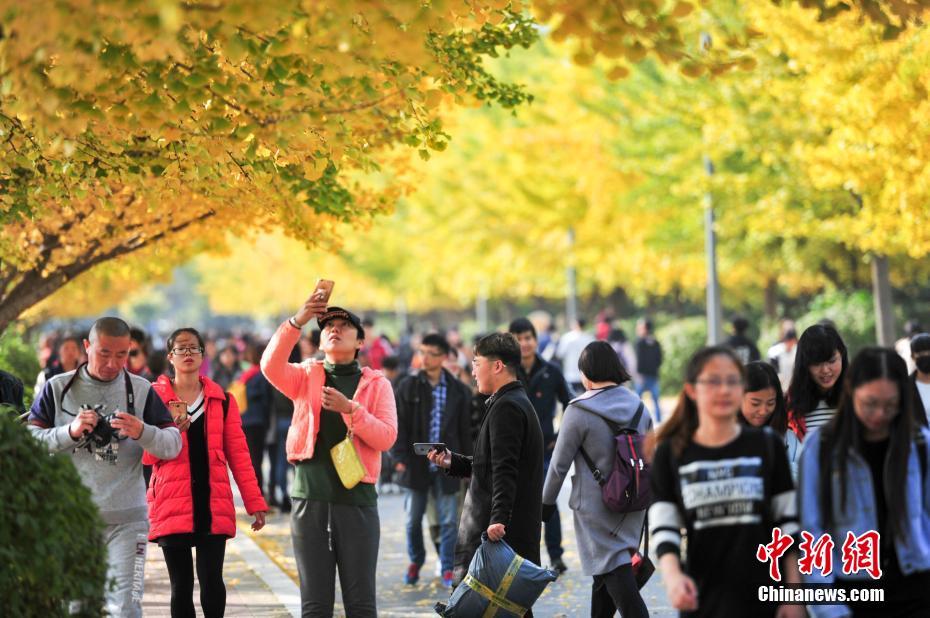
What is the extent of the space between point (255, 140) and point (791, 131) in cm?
1411

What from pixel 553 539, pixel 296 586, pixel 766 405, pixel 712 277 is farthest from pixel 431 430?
pixel 712 277

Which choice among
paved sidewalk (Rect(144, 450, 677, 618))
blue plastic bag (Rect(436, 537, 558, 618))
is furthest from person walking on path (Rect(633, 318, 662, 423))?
blue plastic bag (Rect(436, 537, 558, 618))

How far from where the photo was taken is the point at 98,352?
22.6 ft

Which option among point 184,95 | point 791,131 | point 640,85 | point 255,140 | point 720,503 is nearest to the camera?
point 720,503

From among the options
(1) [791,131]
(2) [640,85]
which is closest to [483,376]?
(1) [791,131]

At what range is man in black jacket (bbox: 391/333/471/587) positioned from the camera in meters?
10.9

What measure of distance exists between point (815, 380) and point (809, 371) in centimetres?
6

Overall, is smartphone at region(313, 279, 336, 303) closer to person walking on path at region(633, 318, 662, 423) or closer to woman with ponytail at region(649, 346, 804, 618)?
woman with ponytail at region(649, 346, 804, 618)

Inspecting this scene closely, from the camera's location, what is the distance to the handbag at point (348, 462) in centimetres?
693

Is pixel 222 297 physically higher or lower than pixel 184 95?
higher

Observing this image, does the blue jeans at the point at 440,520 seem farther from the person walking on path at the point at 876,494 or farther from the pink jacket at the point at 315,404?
the person walking on path at the point at 876,494

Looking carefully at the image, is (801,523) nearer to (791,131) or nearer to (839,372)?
(839,372)

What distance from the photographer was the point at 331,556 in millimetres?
7035

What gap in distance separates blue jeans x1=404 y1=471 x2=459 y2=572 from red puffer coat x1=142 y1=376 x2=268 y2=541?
3.42 meters
